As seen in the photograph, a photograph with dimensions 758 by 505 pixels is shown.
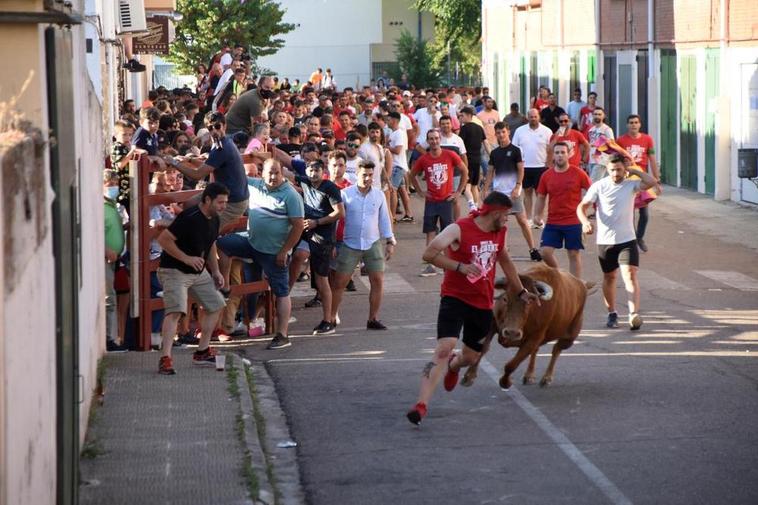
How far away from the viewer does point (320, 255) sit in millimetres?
15039

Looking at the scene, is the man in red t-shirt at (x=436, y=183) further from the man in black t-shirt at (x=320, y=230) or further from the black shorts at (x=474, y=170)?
the black shorts at (x=474, y=170)

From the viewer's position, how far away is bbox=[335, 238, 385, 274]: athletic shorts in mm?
14953

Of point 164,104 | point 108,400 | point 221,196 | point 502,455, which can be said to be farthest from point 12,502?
point 164,104

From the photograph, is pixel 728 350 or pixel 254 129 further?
pixel 254 129

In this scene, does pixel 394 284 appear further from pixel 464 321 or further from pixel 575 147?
pixel 464 321

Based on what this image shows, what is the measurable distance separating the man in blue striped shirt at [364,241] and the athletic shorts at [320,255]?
128 mm

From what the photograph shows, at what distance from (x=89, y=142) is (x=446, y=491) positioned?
4.57 meters

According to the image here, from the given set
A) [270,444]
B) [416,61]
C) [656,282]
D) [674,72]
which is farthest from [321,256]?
[416,61]

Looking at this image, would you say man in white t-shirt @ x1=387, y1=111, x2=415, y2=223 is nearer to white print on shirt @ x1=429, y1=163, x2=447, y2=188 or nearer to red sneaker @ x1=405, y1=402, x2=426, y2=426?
white print on shirt @ x1=429, y1=163, x2=447, y2=188

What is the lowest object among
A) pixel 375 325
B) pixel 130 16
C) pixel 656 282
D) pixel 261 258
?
pixel 375 325

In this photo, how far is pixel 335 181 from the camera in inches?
644

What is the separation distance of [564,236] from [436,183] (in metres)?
3.11

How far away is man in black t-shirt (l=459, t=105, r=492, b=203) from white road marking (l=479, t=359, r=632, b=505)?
1155 cm

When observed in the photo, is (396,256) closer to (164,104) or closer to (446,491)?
(164,104)
